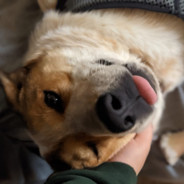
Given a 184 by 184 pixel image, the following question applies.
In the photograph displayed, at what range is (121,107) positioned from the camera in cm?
84

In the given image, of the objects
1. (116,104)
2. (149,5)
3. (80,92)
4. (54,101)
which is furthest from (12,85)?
(149,5)

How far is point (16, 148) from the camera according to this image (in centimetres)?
158

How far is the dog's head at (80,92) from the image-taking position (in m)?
0.89

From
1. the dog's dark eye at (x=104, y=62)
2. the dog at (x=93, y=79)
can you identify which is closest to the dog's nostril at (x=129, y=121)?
the dog at (x=93, y=79)

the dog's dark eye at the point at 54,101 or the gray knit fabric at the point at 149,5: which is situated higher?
the gray knit fabric at the point at 149,5

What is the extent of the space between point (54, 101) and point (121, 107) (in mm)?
299

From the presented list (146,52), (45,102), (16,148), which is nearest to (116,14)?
(146,52)

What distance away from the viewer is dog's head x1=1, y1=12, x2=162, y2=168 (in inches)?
35.0

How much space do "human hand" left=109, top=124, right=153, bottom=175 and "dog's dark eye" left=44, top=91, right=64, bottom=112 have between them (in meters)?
0.33

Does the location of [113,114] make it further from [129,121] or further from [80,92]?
[80,92]

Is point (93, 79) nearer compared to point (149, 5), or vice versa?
point (93, 79)

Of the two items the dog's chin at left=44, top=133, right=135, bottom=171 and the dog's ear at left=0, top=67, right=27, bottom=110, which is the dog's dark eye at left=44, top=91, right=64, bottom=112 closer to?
the dog's chin at left=44, top=133, right=135, bottom=171

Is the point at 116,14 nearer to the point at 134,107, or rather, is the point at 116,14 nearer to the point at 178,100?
the point at 134,107

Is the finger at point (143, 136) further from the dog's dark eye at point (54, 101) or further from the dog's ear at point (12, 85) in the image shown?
the dog's ear at point (12, 85)
